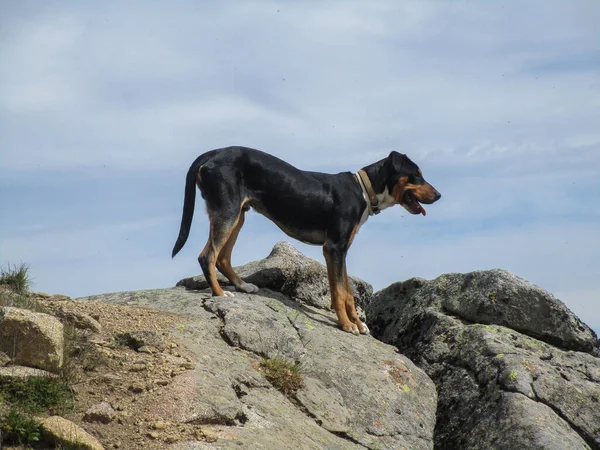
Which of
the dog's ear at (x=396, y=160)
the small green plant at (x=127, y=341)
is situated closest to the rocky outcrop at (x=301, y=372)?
the small green plant at (x=127, y=341)

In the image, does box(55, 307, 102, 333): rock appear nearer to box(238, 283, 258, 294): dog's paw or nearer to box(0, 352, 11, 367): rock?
box(0, 352, 11, 367): rock

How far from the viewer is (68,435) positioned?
6.44 meters

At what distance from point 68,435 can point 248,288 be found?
4.65 m

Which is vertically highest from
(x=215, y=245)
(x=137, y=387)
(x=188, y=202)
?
(x=188, y=202)

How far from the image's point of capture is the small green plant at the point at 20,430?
6.44 metres

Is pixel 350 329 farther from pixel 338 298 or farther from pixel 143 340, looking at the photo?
pixel 143 340

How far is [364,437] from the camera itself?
338 inches

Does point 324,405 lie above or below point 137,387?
above

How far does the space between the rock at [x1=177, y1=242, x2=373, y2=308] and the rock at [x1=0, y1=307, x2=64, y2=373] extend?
160 inches

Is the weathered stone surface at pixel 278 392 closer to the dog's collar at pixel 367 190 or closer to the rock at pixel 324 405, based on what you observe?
the rock at pixel 324 405

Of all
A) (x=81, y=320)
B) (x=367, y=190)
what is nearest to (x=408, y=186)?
(x=367, y=190)

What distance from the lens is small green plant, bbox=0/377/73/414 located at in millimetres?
6809

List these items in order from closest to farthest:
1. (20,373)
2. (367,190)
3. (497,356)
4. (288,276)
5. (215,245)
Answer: (20,373) → (497,356) → (215,245) → (367,190) → (288,276)

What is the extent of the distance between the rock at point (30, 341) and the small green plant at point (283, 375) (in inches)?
85.7
